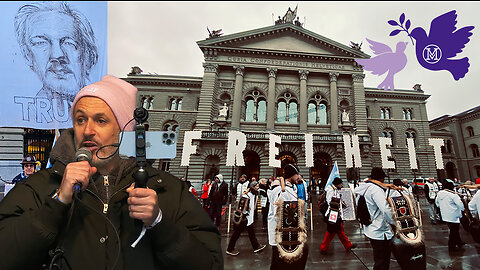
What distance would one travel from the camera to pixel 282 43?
27.2 m

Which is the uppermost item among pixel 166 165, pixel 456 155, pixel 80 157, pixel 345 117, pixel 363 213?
pixel 345 117

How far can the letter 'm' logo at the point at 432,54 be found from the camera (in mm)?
3180

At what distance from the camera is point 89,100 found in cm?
148

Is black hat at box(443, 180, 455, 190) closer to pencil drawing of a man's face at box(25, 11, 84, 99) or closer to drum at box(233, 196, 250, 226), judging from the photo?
drum at box(233, 196, 250, 226)

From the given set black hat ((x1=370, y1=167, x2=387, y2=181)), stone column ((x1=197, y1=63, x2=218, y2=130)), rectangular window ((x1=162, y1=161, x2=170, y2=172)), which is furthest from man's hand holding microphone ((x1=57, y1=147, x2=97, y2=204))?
rectangular window ((x1=162, y1=161, x2=170, y2=172))

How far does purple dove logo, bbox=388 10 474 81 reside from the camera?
9.65 feet

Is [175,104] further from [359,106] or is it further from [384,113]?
[384,113]

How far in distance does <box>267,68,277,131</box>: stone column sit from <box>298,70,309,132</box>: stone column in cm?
313

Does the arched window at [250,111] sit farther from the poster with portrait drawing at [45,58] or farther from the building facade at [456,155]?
the building facade at [456,155]

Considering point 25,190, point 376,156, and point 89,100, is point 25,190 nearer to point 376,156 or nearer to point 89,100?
point 89,100

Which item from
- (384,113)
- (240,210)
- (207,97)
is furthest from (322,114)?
(240,210)

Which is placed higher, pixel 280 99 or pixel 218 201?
pixel 280 99

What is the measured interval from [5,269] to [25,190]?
15.2 inches

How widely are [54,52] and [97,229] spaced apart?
3.62 metres
